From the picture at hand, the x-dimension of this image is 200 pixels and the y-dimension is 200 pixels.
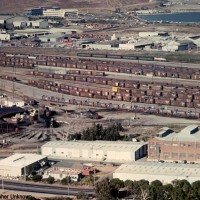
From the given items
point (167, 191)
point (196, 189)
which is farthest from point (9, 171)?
point (196, 189)

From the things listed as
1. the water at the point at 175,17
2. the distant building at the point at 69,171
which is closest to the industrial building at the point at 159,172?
the distant building at the point at 69,171

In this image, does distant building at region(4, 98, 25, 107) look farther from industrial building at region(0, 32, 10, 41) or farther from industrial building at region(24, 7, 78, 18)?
industrial building at region(24, 7, 78, 18)

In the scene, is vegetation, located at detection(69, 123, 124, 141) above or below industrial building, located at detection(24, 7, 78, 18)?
below

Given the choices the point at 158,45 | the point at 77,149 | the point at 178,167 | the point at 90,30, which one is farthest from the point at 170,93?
the point at 90,30

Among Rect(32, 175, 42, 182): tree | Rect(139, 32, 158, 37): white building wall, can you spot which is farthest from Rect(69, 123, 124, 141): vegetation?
Rect(139, 32, 158, 37): white building wall

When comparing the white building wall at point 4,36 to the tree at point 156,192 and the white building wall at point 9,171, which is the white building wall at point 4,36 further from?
the tree at point 156,192

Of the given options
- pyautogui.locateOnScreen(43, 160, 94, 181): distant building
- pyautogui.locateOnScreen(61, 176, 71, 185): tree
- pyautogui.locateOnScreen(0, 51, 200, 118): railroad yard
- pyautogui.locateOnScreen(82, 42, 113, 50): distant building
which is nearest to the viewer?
pyautogui.locateOnScreen(61, 176, 71, 185): tree
